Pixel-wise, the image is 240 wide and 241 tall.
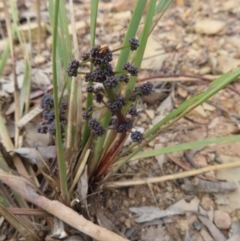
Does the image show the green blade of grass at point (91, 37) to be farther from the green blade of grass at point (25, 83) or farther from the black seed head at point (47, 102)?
the green blade of grass at point (25, 83)

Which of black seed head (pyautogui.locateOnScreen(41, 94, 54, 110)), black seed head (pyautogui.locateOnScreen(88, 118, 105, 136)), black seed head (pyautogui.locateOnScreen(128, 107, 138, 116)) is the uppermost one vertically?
black seed head (pyautogui.locateOnScreen(128, 107, 138, 116))

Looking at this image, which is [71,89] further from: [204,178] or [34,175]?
[204,178]

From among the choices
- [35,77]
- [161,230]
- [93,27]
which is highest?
[93,27]

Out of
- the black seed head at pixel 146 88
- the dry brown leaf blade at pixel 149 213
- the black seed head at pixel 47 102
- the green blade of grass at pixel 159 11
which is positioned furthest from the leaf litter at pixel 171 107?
the green blade of grass at pixel 159 11

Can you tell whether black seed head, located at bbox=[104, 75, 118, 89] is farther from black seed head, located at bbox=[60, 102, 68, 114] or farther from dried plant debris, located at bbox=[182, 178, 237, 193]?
dried plant debris, located at bbox=[182, 178, 237, 193]

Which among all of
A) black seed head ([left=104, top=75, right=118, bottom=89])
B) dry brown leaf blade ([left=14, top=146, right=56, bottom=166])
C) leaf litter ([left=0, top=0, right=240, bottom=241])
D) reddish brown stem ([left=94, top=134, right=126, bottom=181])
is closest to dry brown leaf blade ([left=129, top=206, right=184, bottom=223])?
leaf litter ([left=0, top=0, right=240, bottom=241])

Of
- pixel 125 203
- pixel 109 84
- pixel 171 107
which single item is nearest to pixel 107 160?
pixel 125 203

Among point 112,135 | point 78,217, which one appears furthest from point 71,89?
point 78,217
